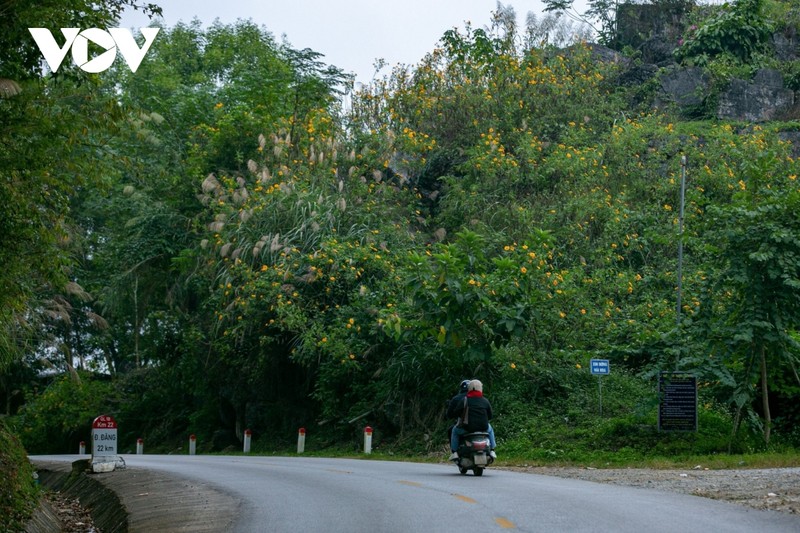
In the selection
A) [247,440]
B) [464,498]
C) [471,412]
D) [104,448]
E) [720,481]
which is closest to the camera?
[464,498]

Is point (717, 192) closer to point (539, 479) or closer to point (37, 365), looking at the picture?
point (539, 479)

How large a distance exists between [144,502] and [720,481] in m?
9.23

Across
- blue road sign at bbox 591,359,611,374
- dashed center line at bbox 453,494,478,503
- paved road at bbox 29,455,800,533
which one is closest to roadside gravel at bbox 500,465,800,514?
paved road at bbox 29,455,800,533

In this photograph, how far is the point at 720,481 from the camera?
1691cm

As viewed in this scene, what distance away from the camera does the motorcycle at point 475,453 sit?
61.0ft

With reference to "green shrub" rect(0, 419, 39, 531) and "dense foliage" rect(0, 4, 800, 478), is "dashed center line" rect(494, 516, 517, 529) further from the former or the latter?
"dense foliage" rect(0, 4, 800, 478)

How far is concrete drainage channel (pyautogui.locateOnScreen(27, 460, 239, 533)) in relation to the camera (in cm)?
1272

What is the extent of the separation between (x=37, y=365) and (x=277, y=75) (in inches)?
782

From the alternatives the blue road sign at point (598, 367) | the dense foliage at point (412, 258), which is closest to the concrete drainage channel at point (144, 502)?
the dense foliage at point (412, 258)

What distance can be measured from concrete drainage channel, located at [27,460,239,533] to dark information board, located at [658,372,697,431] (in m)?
11.3

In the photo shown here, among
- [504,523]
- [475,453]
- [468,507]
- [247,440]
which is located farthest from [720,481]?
[247,440]

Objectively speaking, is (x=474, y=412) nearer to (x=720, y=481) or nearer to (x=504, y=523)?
(x=720, y=481)

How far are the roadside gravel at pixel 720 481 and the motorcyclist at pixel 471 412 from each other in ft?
6.53

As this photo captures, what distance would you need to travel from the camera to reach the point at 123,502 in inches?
627
